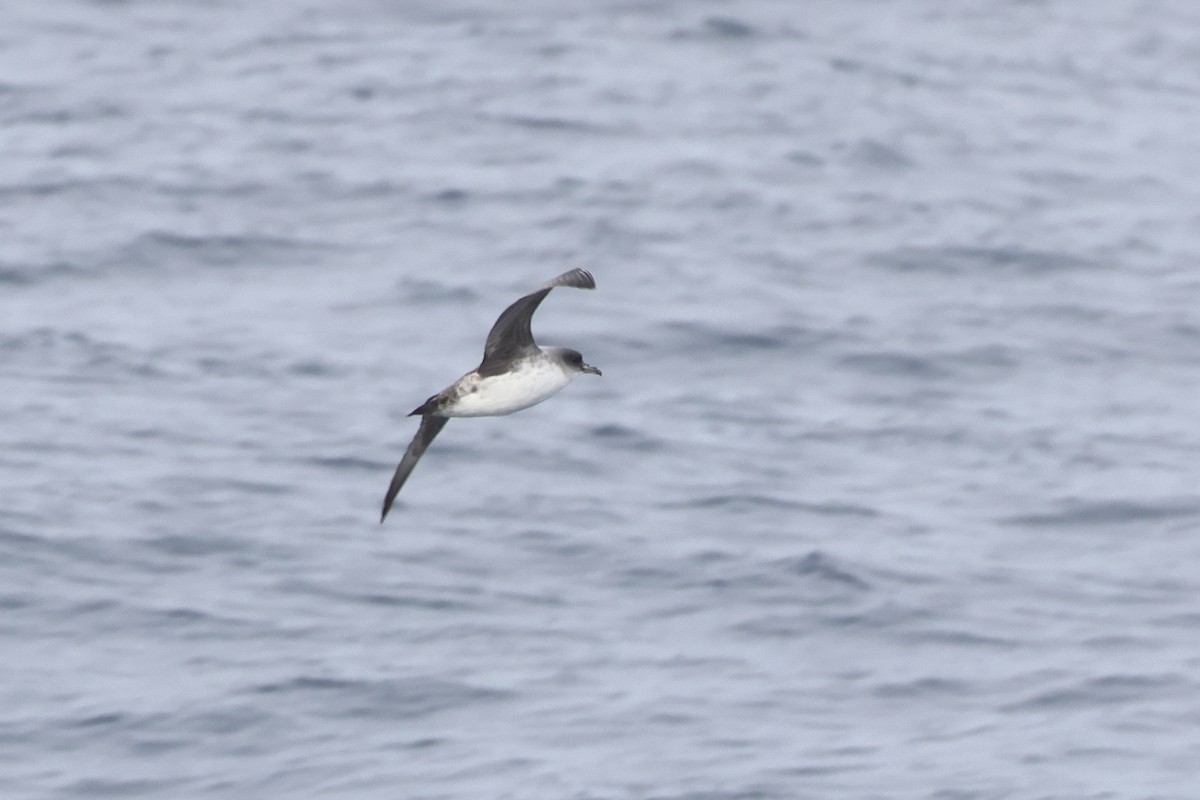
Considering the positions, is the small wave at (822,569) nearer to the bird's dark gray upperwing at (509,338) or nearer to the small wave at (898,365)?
the small wave at (898,365)

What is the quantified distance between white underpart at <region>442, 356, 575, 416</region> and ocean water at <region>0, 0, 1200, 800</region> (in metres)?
2.76

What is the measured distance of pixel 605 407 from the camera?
53.5ft

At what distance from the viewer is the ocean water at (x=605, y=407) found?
12.0 metres

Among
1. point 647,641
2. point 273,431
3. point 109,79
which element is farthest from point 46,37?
point 647,641

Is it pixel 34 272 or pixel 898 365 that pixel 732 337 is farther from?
pixel 34 272

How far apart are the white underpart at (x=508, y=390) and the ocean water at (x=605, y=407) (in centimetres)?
276

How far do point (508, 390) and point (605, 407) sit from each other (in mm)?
7153

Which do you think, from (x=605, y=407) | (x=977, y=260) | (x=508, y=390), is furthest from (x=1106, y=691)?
(x=977, y=260)

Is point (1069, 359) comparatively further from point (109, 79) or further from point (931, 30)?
point (109, 79)

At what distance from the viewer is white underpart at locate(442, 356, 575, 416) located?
9.16m

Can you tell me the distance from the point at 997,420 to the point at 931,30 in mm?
11182

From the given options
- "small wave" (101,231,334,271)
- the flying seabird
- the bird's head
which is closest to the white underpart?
the flying seabird

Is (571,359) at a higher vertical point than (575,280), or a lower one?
lower

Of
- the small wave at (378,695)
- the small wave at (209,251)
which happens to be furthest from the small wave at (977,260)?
the small wave at (378,695)
